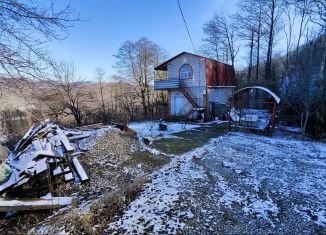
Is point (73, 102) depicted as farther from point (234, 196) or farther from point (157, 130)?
point (234, 196)

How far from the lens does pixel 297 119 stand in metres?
13.4

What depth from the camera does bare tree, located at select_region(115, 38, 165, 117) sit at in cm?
2418

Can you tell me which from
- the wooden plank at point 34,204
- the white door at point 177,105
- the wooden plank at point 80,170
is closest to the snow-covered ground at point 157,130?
the white door at point 177,105

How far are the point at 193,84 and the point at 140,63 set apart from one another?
9.61m

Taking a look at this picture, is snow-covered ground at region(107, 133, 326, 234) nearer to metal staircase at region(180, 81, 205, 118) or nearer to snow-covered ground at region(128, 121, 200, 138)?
snow-covered ground at region(128, 121, 200, 138)

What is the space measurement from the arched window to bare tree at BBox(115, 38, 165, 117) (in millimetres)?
7581

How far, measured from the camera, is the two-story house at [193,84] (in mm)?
16594

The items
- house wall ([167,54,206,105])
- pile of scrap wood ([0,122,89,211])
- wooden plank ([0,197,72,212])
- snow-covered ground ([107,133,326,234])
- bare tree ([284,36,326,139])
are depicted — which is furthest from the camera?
house wall ([167,54,206,105])

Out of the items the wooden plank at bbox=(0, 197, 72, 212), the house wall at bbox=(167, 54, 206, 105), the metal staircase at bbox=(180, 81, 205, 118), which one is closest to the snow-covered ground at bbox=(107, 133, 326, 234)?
the wooden plank at bbox=(0, 197, 72, 212)

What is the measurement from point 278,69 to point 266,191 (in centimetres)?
1995

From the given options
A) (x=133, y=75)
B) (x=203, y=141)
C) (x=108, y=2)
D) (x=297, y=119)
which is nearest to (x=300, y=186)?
(x=203, y=141)

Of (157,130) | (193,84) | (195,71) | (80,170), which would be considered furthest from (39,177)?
(195,71)

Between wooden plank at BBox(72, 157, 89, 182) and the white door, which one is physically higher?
the white door

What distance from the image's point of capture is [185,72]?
17.5 meters
